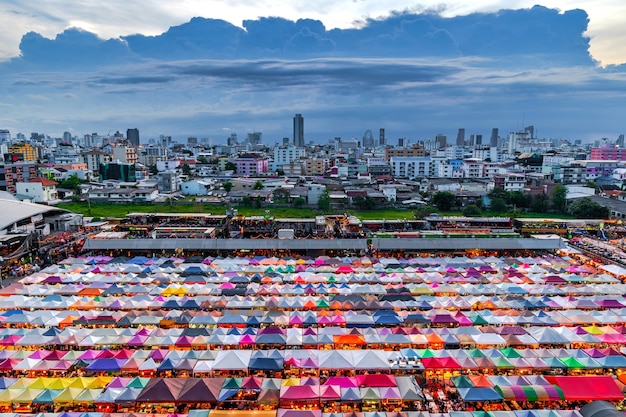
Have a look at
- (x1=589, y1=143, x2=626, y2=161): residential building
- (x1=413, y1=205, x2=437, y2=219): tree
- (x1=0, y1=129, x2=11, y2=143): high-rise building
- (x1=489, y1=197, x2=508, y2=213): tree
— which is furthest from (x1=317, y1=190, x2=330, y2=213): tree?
(x1=0, y1=129, x2=11, y2=143): high-rise building

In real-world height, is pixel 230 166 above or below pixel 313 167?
above

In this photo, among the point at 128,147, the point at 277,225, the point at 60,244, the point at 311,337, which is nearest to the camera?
the point at 311,337

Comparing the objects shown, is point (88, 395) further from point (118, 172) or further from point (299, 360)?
point (118, 172)

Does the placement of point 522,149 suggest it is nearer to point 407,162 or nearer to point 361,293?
point 407,162

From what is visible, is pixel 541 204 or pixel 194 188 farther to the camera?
pixel 194 188

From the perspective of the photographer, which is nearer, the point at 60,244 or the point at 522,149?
the point at 60,244

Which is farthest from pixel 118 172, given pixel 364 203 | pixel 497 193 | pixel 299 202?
pixel 497 193

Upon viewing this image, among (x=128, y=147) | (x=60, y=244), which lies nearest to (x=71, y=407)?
(x=60, y=244)
